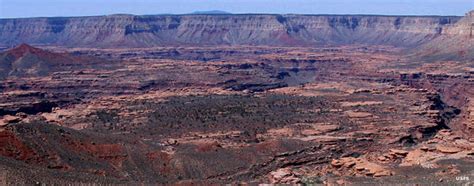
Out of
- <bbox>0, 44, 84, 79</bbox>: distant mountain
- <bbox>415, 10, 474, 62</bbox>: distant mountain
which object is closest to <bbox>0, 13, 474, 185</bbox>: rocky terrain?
<bbox>0, 44, 84, 79</bbox>: distant mountain

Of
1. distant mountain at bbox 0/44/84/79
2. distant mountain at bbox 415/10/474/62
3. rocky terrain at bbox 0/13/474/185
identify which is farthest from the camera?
distant mountain at bbox 415/10/474/62

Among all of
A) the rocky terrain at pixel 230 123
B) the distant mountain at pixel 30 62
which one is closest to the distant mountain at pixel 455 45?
the rocky terrain at pixel 230 123

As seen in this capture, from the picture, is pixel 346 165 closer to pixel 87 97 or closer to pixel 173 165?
pixel 173 165

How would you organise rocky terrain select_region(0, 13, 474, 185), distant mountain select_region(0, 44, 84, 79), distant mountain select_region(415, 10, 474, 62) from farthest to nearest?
distant mountain select_region(415, 10, 474, 62), distant mountain select_region(0, 44, 84, 79), rocky terrain select_region(0, 13, 474, 185)

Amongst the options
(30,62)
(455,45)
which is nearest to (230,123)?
(30,62)

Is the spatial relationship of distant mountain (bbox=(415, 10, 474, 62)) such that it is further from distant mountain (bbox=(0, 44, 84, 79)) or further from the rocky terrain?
distant mountain (bbox=(0, 44, 84, 79))

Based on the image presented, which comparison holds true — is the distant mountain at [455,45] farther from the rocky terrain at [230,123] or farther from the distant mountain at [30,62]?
the distant mountain at [30,62]

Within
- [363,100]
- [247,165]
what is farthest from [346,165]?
[363,100]

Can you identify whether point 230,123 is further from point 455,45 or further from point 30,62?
point 455,45
